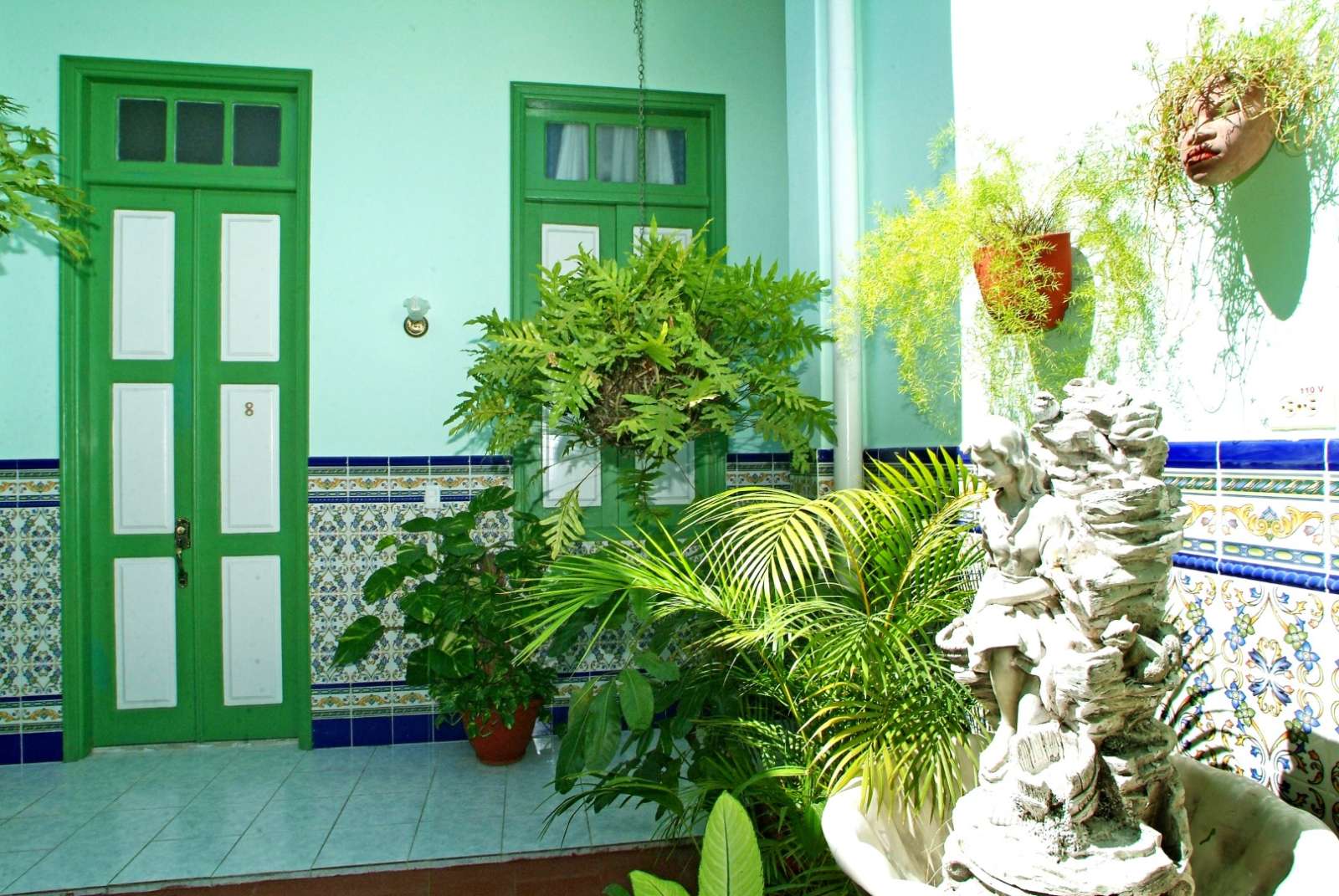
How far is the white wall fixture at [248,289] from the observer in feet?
12.3

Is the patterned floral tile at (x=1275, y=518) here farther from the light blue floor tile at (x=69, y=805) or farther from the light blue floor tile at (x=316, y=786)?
the light blue floor tile at (x=69, y=805)

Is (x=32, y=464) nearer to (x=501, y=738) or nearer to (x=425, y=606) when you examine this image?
(x=425, y=606)

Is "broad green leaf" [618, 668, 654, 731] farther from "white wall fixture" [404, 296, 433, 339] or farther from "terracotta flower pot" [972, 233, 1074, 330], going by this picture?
"white wall fixture" [404, 296, 433, 339]

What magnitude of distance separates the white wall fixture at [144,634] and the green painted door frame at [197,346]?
6cm

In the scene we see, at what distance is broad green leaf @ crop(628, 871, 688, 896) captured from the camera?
1.31 metres

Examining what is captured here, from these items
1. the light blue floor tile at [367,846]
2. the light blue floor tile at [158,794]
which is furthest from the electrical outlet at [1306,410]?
the light blue floor tile at [158,794]

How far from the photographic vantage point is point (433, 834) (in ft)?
9.00

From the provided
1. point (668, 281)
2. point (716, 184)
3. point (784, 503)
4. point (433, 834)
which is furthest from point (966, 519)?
point (716, 184)

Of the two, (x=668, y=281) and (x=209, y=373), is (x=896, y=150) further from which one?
(x=209, y=373)

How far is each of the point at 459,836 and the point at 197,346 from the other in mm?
2451

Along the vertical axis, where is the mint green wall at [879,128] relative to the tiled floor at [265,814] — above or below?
above

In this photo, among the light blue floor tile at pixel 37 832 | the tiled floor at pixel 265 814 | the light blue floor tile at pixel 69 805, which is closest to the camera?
the tiled floor at pixel 265 814

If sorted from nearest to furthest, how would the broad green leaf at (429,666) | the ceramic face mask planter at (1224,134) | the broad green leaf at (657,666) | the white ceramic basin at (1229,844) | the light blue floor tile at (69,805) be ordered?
1. the white ceramic basin at (1229,844)
2. the ceramic face mask planter at (1224,134)
3. the broad green leaf at (657,666)
4. the light blue floor tile at (69,805)
5. the broad green leaf at (429,666)

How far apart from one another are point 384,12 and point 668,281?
2285mm
